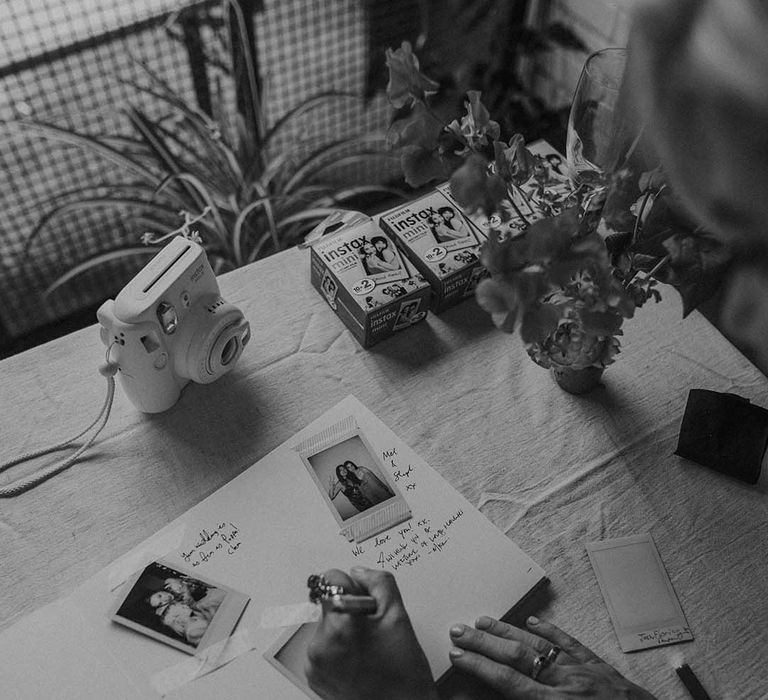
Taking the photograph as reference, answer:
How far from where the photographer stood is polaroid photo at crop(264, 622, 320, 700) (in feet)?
2.34

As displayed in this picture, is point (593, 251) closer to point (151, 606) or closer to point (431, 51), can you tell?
point (151, 606)

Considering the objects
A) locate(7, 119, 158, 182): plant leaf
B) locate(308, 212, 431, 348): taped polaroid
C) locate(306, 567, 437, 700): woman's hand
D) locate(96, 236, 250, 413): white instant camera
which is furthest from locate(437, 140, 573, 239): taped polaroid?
locate(7, 119, 158, 182): plant leaf

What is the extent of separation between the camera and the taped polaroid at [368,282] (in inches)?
36.3

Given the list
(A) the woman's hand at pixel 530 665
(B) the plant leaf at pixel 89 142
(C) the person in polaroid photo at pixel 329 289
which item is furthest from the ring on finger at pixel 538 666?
(B) the plant leaf at pixel 89 142

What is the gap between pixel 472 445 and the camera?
89 centimetres

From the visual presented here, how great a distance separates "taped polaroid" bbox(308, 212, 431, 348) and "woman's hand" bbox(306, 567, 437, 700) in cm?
32

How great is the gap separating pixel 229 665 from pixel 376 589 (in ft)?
0.50

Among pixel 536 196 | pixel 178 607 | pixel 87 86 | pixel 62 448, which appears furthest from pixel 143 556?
pixel 87 86

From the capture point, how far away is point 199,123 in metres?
1.44

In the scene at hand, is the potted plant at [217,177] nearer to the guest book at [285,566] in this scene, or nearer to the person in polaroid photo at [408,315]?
the person in polaroid photo at [408,315]

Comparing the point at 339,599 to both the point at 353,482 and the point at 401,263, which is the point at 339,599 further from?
the point at 401,263

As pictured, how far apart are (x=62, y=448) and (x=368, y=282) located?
394 mm

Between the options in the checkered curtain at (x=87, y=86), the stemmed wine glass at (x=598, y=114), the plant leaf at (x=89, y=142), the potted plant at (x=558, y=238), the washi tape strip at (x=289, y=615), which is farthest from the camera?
the checkered curtain at (x=87, y=86)

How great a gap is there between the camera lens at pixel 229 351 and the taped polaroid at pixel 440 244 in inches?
9.5
